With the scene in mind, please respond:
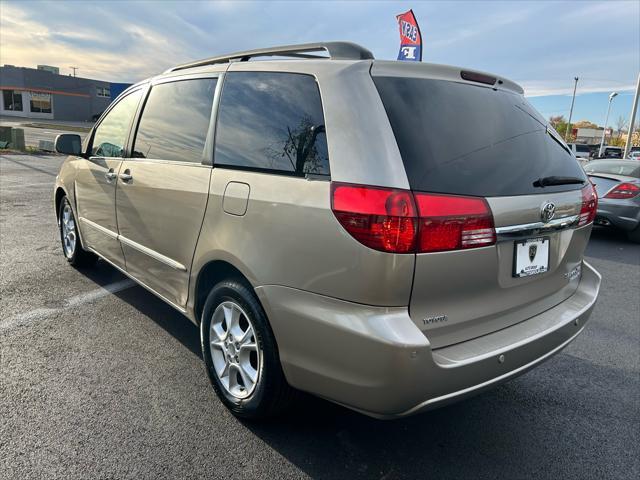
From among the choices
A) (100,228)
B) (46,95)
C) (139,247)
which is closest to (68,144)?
(100,228)

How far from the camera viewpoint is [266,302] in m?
2.19

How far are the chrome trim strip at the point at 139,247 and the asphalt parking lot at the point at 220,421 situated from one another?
643 millimetres

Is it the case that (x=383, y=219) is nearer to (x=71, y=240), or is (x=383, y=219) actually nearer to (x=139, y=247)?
(x=139, y=247)

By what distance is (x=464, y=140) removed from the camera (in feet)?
6.87

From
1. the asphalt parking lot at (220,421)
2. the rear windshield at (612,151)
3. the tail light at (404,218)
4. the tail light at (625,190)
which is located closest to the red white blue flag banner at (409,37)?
the tail light at (625,190)

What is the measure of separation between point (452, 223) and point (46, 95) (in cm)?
5982

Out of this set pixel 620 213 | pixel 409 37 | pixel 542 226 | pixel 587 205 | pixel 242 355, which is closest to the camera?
pixel 542 226

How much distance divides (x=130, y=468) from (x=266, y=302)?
98 cm

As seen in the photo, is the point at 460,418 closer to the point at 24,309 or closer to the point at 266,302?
the point at 266,302

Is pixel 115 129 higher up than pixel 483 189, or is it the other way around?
pixel 115 129

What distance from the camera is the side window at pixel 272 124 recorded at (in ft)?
7.01

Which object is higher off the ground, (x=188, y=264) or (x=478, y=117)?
(x=478, y=117)

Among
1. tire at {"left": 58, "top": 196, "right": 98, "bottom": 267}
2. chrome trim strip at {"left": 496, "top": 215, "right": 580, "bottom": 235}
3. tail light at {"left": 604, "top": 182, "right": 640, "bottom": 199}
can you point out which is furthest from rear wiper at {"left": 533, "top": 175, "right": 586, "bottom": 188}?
tail light at {"left": 604, "top": 182, "right": 640, "bottom": 199}

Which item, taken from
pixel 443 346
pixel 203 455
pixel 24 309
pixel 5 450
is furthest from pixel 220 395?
pixel 24 309
